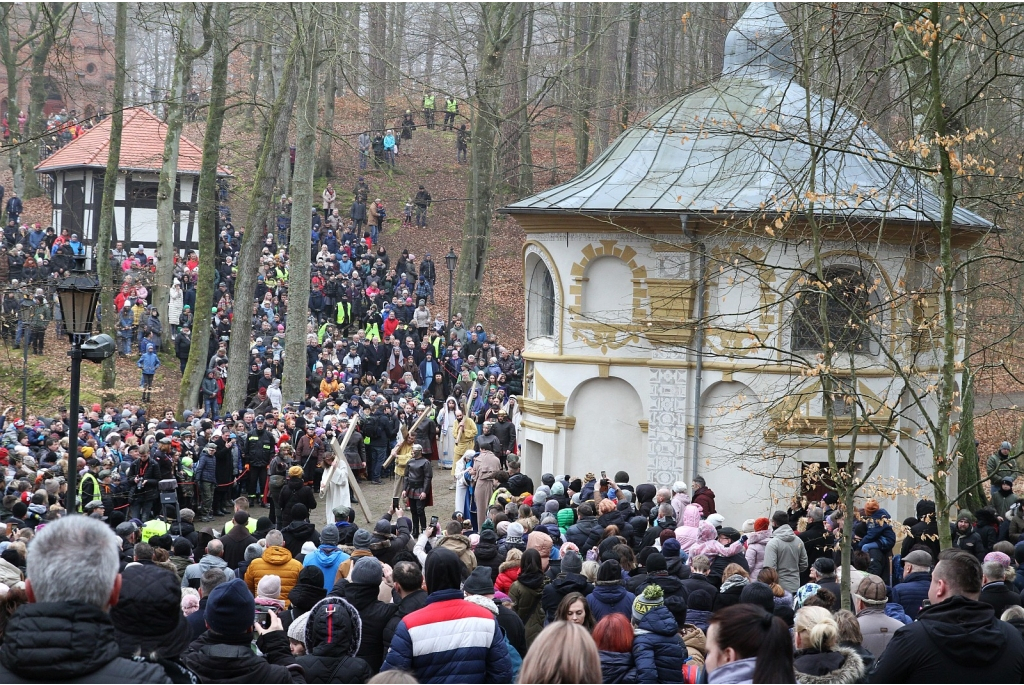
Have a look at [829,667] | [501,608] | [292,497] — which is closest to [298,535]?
[292,497]

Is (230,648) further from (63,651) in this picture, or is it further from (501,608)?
(501,608)

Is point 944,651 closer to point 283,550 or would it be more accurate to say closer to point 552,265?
point 283,550

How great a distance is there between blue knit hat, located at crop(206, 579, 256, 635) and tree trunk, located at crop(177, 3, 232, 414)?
70.3ft

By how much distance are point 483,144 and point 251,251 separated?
8.50m

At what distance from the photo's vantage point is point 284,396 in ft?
89.2

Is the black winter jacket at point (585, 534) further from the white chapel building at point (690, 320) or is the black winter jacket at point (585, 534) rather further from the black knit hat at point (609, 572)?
the white chapel building at point (690, 320)

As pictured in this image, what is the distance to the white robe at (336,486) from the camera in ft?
62.4

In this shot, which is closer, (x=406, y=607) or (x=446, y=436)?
(x=406, y=607)

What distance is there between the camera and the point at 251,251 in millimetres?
26672

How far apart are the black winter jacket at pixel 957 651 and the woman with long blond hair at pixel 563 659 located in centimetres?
187

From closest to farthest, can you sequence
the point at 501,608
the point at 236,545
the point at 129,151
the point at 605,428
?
the point at 501,608 < the point at 236,545 < the point at 605,428 < the point at 129,151

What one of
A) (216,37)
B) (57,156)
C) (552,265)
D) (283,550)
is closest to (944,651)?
(283,550)

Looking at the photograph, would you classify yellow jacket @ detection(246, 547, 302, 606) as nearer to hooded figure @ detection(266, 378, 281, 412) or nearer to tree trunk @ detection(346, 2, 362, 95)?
tree trunk @ detection(346, 2, 362, 95)

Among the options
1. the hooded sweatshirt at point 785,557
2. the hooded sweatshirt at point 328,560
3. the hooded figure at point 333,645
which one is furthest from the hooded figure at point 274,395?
the hooded figure at point 333,645
